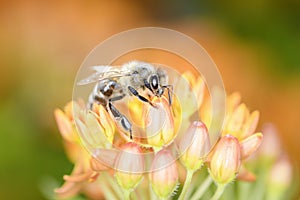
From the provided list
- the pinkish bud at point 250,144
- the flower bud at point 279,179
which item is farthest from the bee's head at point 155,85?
A: the flower bud at point 279,179

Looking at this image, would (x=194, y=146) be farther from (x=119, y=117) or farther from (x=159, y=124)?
(x=119, y=117)

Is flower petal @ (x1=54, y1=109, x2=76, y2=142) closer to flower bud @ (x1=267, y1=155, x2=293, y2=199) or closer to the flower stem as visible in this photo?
the flower stem

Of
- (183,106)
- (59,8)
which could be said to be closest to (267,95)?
(59,8)

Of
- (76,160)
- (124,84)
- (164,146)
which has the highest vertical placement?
(124,84)

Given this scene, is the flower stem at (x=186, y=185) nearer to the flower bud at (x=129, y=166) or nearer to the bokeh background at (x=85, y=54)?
the flower bud at (x=129, y=166)

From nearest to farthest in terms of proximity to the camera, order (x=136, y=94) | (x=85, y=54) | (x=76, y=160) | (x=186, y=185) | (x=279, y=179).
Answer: (x=186, y=185)
(x=136, y=94)
(x=76, y=160)
(x=279, y=179)
(x=85, y=54)

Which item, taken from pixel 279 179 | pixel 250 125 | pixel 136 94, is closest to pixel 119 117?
pixel 136 94

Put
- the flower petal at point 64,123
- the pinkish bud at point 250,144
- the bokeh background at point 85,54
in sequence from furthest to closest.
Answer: the bokeh background at point 85,54 < the flower petal at point 64,123 < the pinkish bud at point 250,144

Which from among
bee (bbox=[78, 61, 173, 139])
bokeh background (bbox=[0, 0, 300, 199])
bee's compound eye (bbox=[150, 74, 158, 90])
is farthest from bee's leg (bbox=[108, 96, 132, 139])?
bokeh background (bbox=[0, 0, 300, 199])
